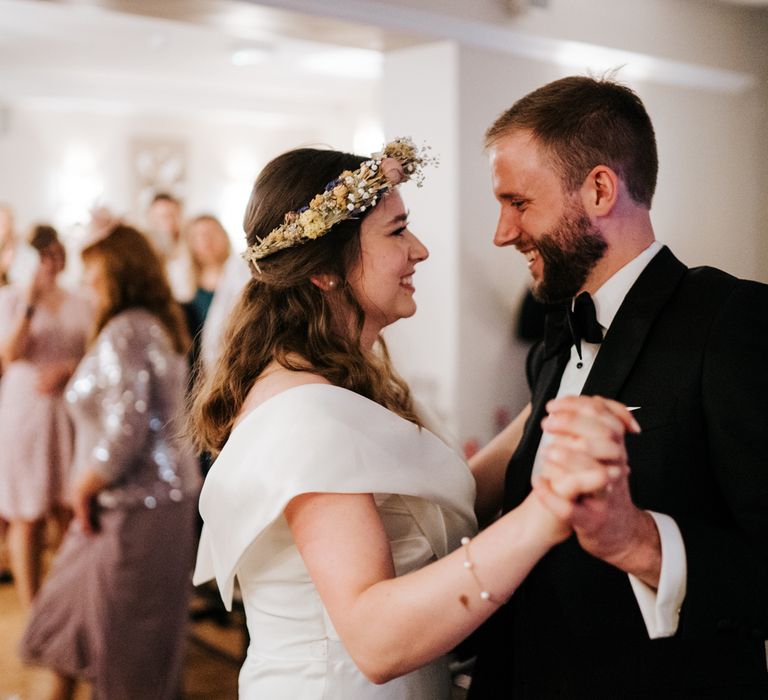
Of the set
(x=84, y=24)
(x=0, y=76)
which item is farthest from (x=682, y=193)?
(x=0, y=76)

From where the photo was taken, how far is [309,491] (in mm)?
1414

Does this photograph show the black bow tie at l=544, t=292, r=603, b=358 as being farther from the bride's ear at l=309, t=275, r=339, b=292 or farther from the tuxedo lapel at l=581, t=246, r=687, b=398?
the bride's ear at l=309, t=275, r=339, b=292

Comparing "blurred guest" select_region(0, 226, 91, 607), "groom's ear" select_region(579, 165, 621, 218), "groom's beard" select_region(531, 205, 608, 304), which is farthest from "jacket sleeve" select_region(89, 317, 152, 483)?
"groom's ear" select_region(579, 165, 621, 218)

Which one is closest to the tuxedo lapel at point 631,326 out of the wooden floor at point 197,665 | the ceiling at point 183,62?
the ceiling at point 183,62

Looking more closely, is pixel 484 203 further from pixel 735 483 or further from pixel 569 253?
pixel 735 483

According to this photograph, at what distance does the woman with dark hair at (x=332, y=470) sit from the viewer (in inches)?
50.8

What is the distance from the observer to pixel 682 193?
4.34 metres

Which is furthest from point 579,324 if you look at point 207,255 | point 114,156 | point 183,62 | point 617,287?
point 114,156

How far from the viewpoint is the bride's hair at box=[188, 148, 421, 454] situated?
1679 millimetres

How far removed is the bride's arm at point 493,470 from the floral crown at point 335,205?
58cm

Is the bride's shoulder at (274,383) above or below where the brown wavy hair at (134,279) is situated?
below

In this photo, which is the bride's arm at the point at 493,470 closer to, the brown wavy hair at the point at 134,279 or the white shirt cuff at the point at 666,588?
the white shirt cuff at the point at 666,588

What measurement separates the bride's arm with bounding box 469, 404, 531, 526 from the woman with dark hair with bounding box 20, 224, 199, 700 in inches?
62.3

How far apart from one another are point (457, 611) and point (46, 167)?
8281mm
